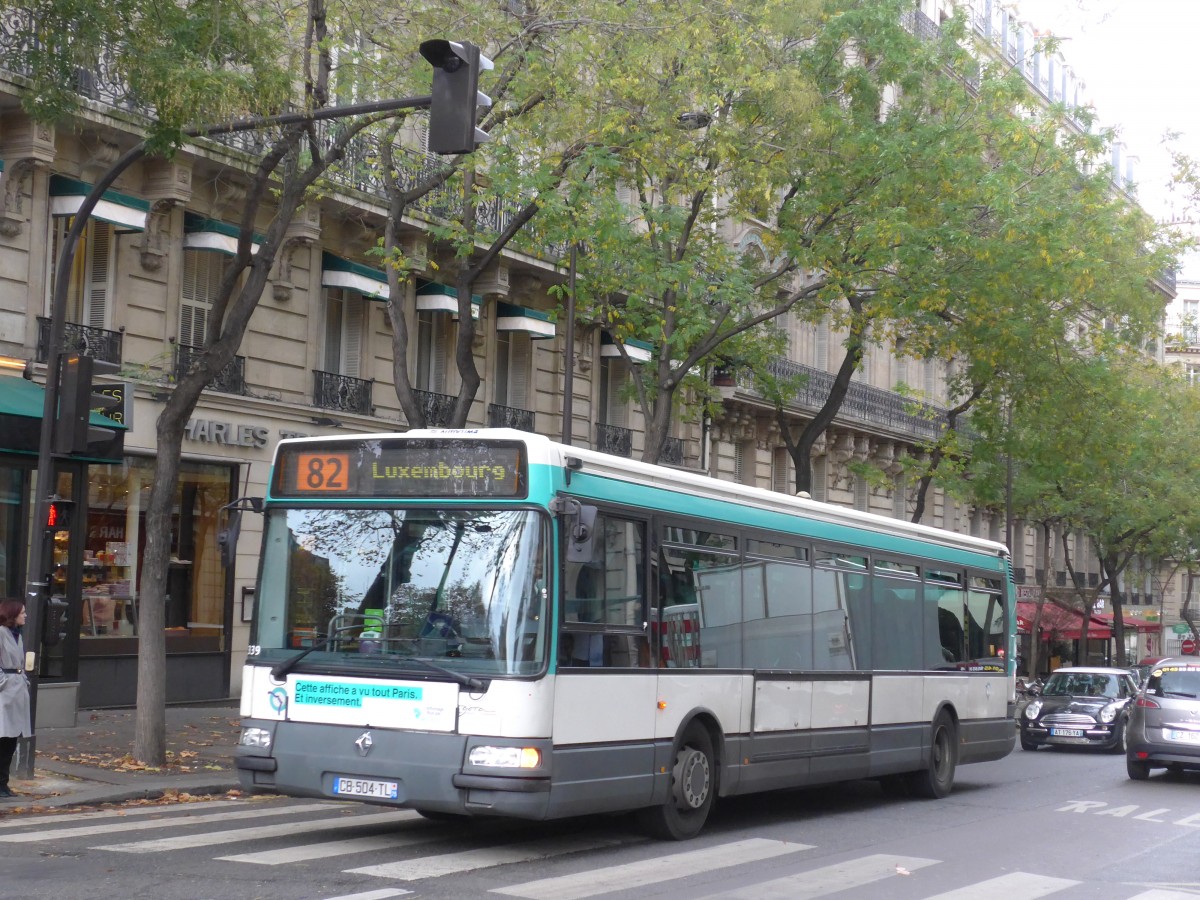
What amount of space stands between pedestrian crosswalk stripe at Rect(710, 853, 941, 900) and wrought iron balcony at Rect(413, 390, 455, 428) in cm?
1570

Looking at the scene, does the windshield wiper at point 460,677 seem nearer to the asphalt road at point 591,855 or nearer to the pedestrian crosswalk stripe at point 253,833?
the asphalt road at point 591,855

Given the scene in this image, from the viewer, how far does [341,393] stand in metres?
24.5

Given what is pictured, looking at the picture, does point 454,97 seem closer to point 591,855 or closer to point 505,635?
point 505,635

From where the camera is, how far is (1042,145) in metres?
22.4

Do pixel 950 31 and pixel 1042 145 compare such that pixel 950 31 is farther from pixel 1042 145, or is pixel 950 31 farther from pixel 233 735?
pixel 233 735

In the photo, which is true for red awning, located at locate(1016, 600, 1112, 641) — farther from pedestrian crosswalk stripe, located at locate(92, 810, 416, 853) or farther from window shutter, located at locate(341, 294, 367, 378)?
pedestrian crosswalk stripe, located at locate(92, 810, 416, 853)

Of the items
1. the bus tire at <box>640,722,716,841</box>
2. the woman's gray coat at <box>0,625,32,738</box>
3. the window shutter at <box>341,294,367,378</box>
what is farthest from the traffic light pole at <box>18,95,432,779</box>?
the window shutter at <box>341,294,367,378</box>

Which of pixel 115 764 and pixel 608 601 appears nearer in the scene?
pixel 608 601

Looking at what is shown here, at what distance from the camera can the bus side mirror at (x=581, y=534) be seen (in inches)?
381

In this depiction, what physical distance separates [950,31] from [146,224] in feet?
40.0

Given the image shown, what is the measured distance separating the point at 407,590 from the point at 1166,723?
12000mm

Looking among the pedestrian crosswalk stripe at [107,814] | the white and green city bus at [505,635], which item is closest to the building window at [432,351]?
the pedestrian crosswalk stripe at [107,814]

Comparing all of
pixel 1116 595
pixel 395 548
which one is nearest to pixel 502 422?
pixel 395 548

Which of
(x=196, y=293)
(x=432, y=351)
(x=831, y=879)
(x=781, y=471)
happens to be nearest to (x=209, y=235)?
(x=196, y=293)
